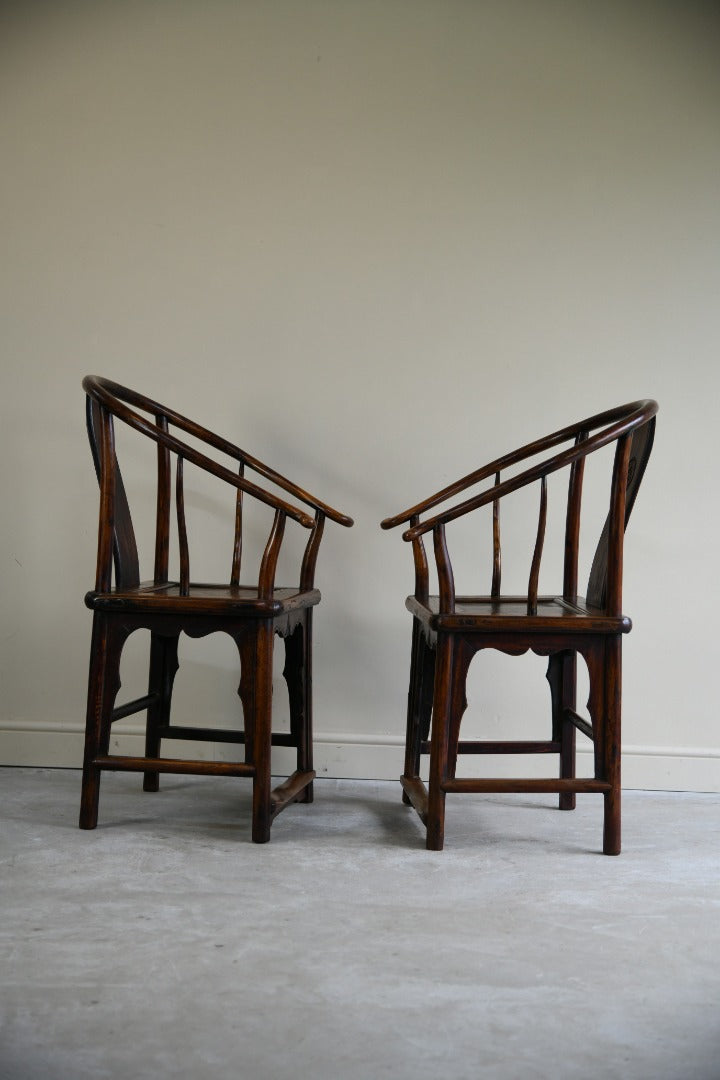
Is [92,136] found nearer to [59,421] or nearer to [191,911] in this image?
[59,421]

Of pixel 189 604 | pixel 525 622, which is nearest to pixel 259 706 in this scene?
pixel 189 604

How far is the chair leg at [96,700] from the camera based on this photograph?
203 cm

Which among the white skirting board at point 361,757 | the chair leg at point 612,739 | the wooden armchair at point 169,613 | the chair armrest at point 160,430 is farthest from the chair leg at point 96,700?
the chair leg at point 612,739

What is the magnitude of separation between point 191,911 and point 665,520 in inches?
65.2

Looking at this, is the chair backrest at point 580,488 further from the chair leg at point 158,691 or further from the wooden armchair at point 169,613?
the chair leg at point 158,691

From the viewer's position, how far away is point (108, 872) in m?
1.77

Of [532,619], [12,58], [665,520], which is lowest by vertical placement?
[532,619]

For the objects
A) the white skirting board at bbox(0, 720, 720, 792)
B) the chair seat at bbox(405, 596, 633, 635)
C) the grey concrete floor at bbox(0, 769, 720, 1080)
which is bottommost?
the grey concrete floor at bbox(0, 769, 720, 1080)

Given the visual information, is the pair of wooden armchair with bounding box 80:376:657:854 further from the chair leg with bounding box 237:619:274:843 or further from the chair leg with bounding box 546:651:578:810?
the chair leg with bounding box 546:651:578:810

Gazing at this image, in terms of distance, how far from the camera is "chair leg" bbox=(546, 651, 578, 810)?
2.31 metres

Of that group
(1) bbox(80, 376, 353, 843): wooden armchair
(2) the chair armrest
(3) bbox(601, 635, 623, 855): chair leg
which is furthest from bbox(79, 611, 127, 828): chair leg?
(3) bbox(601, 635, 623, 855): chair leg

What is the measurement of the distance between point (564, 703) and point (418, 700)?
36cm

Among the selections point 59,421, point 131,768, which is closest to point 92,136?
point 59,421

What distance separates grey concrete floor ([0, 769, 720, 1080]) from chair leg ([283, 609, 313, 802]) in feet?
0.37
